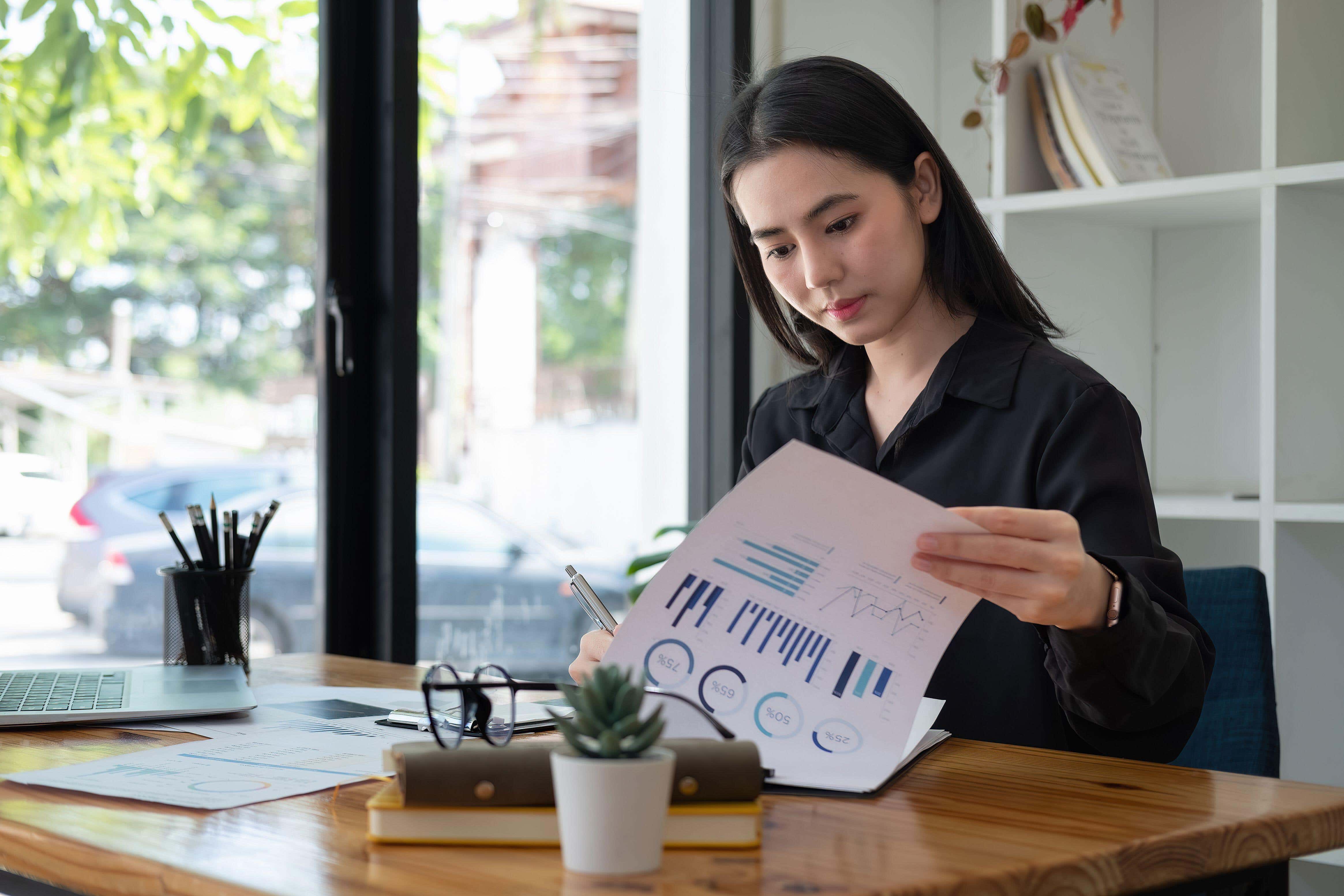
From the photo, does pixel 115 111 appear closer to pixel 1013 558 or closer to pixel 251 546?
pixel 251 546

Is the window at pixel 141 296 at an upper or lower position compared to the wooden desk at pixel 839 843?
upper

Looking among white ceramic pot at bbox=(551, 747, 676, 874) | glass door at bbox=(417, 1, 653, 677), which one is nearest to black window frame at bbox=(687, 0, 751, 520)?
glass door at bbox=(417, 1, 653, 677)

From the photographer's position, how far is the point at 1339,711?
1938mm

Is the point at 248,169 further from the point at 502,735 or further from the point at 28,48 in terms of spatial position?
the point at 502,735

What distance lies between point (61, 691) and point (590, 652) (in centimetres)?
55

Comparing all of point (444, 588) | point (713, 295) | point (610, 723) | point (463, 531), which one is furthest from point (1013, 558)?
point (463, 531)

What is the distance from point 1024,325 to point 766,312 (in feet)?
1.10

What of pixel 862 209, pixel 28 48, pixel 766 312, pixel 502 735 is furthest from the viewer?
pixel 28 48

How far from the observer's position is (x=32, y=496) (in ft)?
6.31

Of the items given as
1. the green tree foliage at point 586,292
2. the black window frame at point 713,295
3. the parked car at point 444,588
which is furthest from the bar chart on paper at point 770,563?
the green tree foliage at point 586,292

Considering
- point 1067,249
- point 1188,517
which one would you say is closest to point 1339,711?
point 1188,517

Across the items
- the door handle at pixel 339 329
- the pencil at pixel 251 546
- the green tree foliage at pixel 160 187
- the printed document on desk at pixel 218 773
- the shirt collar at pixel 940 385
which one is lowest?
the printed document on desk at pixel 218 773

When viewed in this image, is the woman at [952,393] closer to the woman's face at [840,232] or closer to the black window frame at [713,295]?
the woman's face at [840,232]

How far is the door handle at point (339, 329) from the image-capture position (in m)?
2.14
